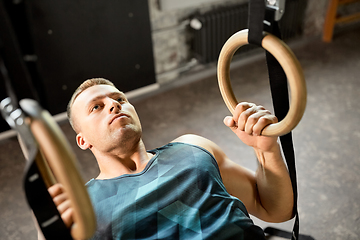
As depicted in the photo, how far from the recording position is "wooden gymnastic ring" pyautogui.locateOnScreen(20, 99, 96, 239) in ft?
2.12

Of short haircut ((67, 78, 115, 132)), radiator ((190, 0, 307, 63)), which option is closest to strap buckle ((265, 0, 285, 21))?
short haircut ((67, 78, 115, 132))

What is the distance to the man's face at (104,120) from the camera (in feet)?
4.25

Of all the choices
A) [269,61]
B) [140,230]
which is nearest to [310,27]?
[269,61]

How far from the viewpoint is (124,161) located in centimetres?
136

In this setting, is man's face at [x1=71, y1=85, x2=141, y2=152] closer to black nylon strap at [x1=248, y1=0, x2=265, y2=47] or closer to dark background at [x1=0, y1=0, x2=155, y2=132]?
black nylon strap at [x1=248, y1=0, x2=265, y2=47]

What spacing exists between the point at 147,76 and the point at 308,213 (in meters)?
1.93

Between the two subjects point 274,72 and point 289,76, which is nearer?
point 289,76

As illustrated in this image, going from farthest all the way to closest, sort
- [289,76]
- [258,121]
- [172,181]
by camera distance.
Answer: [172,181] → [258,121] → [289,76]

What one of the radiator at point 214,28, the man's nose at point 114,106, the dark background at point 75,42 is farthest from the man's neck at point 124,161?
the radiator at point 214,28

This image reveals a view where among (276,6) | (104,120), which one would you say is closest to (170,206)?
(104,120)

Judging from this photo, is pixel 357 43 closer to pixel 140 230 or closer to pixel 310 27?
pixel 310 27

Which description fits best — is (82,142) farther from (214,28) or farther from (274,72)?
(214,28)

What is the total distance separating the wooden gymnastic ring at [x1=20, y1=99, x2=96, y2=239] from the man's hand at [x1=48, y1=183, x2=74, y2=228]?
0.58ft

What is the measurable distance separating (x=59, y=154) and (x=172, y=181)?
0.61m
